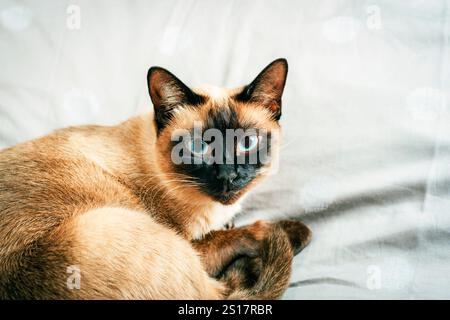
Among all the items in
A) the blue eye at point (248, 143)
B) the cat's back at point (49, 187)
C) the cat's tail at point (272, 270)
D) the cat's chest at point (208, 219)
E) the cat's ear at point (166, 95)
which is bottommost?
the cat's tail at point (272, 270)

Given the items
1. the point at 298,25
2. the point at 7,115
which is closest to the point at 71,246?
the point at 7,115

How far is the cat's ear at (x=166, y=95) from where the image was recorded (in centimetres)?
112

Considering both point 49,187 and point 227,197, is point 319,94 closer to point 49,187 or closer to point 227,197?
point 227,197

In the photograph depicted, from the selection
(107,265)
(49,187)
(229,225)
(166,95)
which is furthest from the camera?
(229,225)

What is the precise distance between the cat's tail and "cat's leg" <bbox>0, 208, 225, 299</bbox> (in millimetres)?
102

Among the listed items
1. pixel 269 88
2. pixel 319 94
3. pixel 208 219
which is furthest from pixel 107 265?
pixel 319 94

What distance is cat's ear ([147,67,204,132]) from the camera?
3.69 feet

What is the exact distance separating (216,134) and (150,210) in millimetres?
315

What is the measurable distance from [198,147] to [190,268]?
1.09ft

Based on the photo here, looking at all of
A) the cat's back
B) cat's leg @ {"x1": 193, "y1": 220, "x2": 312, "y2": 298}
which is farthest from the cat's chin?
the cat's back

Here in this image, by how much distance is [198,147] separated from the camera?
3.71 feet

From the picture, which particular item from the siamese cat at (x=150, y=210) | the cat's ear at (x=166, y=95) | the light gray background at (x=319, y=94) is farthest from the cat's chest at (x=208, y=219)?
the cat's ear at (x=166, y=95)

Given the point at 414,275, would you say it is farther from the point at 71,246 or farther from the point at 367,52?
the point at 71,246

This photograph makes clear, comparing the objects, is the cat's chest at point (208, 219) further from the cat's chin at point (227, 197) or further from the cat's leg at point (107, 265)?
the cat's leg at point (107, 265)
